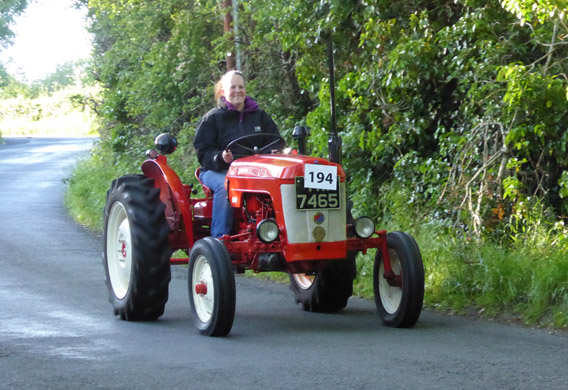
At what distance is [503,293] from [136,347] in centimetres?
312

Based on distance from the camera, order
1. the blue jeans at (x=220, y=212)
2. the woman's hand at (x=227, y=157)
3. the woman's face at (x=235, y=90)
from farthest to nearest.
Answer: the woman's face at (x=235, y=90) < the woman's hand at (x=227, y=157) < the blue jeans at (x=220, y=212)

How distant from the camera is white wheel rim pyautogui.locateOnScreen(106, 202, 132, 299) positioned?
8562 mm

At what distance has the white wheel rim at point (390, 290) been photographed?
765cm

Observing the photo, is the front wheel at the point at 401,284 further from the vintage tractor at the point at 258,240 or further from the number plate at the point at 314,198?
the number plate at the point at 314,198

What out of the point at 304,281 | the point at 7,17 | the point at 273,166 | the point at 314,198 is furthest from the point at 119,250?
the point at 7,17

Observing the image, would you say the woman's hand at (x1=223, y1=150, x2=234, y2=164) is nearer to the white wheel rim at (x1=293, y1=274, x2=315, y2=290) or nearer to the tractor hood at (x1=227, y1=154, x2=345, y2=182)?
the tractor hood at (x1=227, y1=154, x2=345, y2=182)

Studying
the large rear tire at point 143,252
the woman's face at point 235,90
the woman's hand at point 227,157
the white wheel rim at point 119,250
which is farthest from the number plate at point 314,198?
the white wheel rim at point 119,250

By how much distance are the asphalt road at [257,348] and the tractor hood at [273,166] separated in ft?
3.75

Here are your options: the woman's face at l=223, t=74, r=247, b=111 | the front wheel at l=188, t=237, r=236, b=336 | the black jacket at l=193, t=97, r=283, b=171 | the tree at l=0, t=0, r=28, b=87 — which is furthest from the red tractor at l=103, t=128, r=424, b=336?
the tree at l=0, t=0, r=28, b=87

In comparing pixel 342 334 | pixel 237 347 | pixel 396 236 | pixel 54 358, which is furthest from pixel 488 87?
pixel 54 358

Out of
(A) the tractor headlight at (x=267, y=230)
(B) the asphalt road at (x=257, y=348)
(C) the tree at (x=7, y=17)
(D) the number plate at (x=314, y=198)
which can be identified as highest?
(C) the tree at (x=7, y=17)

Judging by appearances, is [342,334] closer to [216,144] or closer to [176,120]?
[216,144]

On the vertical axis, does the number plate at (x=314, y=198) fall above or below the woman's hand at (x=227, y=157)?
below

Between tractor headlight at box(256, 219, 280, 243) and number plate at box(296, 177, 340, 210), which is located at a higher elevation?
number plate at box(296, 177, 340, 210)
